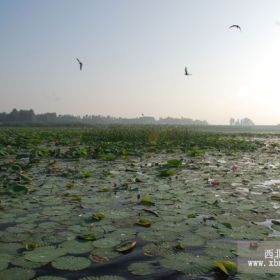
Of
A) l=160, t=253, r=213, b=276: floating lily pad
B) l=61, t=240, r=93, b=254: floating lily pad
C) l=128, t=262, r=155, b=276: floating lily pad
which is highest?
l=61, t=240, r=93, b=254: floating lily pad

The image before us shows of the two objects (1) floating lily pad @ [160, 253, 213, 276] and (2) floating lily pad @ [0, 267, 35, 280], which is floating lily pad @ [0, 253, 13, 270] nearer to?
(2) floating lily pad @ [0, 267, 35, 280]

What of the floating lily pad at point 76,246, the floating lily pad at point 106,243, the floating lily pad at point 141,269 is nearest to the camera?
the floating lily pad at point 141,269

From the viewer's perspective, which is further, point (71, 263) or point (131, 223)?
point (131, 223)

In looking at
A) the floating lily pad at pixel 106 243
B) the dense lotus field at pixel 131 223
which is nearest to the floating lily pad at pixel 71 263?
the dense lotus field at pixel 131 223

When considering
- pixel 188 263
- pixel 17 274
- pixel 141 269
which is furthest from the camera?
pixel 188 263

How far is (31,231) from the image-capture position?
4.12m

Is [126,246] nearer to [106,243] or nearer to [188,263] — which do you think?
[106,243]

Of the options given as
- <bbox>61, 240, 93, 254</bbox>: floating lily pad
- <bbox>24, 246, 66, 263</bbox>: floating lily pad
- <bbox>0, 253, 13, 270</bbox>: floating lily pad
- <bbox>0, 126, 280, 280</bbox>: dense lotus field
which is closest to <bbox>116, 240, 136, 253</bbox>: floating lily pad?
<bbox>0, 126, 280, 280</bbox>: dense lotus field

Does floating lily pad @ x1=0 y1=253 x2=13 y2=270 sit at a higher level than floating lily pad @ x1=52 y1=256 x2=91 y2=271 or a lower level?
higher

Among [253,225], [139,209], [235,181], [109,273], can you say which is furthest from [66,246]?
[235,181]

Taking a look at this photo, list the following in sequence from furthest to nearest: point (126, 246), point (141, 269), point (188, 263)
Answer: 1. point (126, 246)
2. point (188, 263)
3. point (141, 269)

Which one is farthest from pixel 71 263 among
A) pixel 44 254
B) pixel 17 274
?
pixel 17 274

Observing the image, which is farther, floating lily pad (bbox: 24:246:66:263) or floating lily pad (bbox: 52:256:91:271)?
floating lily pad (bbox: 24:246:66:263)

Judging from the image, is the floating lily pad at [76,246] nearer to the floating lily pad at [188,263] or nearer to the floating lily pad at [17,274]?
the floating lily pad at [17,274]
